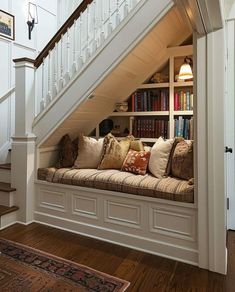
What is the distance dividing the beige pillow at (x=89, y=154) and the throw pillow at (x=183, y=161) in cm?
88

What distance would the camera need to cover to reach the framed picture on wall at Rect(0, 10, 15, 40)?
3.28 m

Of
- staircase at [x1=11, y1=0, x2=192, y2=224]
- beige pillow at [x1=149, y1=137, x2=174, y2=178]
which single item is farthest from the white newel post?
beige pillow at [x1=149, y1=137, x2=174, y2=178]

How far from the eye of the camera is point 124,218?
227cm

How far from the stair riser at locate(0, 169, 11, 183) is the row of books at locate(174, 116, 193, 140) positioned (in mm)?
2060

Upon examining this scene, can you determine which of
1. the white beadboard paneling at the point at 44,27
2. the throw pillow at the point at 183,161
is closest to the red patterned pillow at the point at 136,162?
the throw pillow at the point at 183,161

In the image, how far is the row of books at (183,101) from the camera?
108 inches

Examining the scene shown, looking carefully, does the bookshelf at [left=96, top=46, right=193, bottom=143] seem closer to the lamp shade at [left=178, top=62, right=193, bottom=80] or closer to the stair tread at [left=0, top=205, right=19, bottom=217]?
the lamp shade at [left=178, top=62, right=193, bottom=80]

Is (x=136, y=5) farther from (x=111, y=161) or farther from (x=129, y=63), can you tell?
(x=111, y=161)

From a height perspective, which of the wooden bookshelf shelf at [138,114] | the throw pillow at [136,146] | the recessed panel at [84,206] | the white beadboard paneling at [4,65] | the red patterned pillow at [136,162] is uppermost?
the white beadboard paneling at [4,65]

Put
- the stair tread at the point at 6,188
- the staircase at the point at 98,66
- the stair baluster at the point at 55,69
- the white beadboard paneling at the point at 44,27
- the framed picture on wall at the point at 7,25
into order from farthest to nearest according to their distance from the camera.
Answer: the white beadboard paneling at the point at 44,27 → the framed picture on wall at the point at 7,25 → the stair tread at the point at 6,188 → the stair baluster at the point at 55,69 → the staircase at the point at 98,66

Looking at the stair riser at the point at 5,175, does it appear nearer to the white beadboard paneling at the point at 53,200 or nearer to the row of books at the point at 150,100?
the white beadboard paneling at the point at 53,200

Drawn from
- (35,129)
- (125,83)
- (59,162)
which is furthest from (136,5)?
(59,162)

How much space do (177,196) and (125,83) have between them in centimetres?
142

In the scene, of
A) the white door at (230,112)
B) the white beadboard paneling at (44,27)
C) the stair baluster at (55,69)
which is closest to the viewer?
the white door at (230,112)
